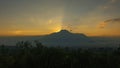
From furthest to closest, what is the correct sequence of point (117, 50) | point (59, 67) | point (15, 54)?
point (117, 50) → point (15, 54) → point (59, 67)

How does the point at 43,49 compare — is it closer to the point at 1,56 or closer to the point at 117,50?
the point at 1,56

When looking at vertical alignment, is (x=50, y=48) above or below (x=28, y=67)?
above

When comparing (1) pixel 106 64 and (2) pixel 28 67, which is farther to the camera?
(1) pixel 106 64

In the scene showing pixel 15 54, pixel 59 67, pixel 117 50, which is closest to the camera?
pixel 59 67

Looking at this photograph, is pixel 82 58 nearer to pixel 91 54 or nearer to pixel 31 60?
pixel 91 54

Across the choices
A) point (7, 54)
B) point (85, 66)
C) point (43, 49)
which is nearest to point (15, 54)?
point (7, 54)

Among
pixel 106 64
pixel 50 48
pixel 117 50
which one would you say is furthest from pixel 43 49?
pixel 117 50
